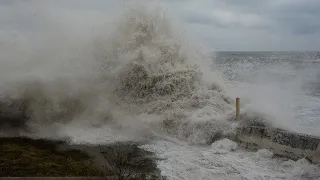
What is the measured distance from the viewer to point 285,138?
9125mm

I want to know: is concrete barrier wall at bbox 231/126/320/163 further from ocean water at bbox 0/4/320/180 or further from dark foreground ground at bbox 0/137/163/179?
dark foreground ground at bbox 0/137/163/179

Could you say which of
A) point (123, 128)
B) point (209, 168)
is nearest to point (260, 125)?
point (209, 168)

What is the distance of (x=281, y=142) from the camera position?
30.1 ft

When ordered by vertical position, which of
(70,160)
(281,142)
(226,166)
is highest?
(281,142)

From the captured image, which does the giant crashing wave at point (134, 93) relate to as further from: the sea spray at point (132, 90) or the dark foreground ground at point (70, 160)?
the dark foreground ground at point (70, 160)

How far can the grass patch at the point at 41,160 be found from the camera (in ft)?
23.4

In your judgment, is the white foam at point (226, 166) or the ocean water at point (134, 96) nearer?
the white foam at point (226, 166)

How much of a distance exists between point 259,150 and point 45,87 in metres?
8.07

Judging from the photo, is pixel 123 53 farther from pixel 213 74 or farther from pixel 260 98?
pixel 260 98

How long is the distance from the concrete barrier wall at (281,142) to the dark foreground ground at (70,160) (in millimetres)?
3102

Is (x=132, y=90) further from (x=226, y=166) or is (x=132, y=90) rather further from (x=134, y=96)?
(x=226, y=166)

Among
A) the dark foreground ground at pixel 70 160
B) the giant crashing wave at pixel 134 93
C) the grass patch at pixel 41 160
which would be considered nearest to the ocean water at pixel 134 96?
the giant crashing wave at pixel 134 93

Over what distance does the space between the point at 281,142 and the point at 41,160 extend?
6.60 m

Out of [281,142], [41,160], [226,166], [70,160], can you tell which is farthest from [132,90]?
[281,142]
